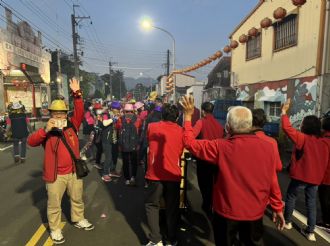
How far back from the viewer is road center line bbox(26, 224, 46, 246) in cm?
453

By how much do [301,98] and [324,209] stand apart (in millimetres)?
8387

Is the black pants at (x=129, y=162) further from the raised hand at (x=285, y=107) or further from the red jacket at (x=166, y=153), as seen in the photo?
the raised hand at (x=285, y=107)

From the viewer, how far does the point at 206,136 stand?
18.4ft

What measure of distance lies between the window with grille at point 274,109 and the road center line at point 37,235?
12.3 meters

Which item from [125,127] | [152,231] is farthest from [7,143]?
[152,231]

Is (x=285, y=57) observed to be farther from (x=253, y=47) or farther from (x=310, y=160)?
(x=310, y=160)

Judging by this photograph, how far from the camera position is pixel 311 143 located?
452cm

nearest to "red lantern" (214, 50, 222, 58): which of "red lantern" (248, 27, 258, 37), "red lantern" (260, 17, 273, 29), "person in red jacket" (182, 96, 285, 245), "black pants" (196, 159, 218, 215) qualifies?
"red lantern" (248, 27, 258, 37)

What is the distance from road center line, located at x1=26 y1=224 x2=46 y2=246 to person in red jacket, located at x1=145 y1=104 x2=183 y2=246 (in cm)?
166

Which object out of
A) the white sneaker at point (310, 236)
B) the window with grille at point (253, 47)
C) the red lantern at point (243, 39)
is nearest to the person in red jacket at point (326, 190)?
the white sneaker at point (310, 236)

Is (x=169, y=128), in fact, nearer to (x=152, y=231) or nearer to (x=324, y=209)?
(x=152, y=231)

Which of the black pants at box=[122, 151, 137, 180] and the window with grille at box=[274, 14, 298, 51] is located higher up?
the window with grille at box=[274, 14, 298, 51]

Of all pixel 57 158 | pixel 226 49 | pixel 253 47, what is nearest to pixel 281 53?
pixel 253 47

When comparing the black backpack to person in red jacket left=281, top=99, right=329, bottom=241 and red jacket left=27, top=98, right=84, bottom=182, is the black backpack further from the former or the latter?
person in red jacket left=281, top=99, right=329, bottom=241
